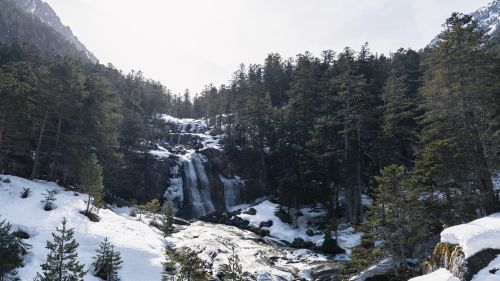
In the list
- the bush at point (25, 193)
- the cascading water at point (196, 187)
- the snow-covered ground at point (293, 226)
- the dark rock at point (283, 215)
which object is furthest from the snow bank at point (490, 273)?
the cascading water at point (196, 187)

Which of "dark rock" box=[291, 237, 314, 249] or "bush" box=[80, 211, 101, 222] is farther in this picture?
"dark rock" box=[291, 237, 314, 249]

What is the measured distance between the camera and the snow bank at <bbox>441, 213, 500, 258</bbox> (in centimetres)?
1195

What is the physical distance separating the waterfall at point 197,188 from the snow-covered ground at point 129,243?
1936cm

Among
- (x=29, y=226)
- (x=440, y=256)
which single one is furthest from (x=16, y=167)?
(x=440, y=256)

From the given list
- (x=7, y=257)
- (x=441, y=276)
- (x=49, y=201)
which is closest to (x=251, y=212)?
(x=49, y=201)

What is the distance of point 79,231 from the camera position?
26.6 m

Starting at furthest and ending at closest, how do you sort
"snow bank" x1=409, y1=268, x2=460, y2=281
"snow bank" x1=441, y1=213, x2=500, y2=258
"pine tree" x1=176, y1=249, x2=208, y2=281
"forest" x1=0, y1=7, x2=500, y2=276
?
"forest" x1=0, y1=7, x2=500, y2=276, "pine tree" x1=176, y1=249, x2=208, y2=281, "snow bank" x1=409, y1=268, x2=460, y2=281, "snow bank" x1=441, y1=213, x2=500, y2=258

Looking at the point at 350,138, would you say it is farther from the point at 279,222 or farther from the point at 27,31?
the point at 27,31

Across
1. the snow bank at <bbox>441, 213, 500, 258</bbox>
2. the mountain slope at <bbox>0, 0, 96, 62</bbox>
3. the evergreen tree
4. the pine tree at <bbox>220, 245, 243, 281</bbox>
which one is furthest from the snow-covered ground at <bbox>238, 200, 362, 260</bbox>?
the mountain slope at <bbox>0, 0, 96, 62</bbox>

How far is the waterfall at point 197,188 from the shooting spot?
58406 millimetres

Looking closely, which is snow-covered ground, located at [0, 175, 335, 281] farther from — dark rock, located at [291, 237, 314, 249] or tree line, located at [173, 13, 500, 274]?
tree line, located at [173, 13, 500, 274]

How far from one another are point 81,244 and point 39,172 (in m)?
27.0

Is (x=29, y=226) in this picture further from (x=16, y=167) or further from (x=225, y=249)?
(x=16, y=167)

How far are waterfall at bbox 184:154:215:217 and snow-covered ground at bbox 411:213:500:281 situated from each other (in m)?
46.7
